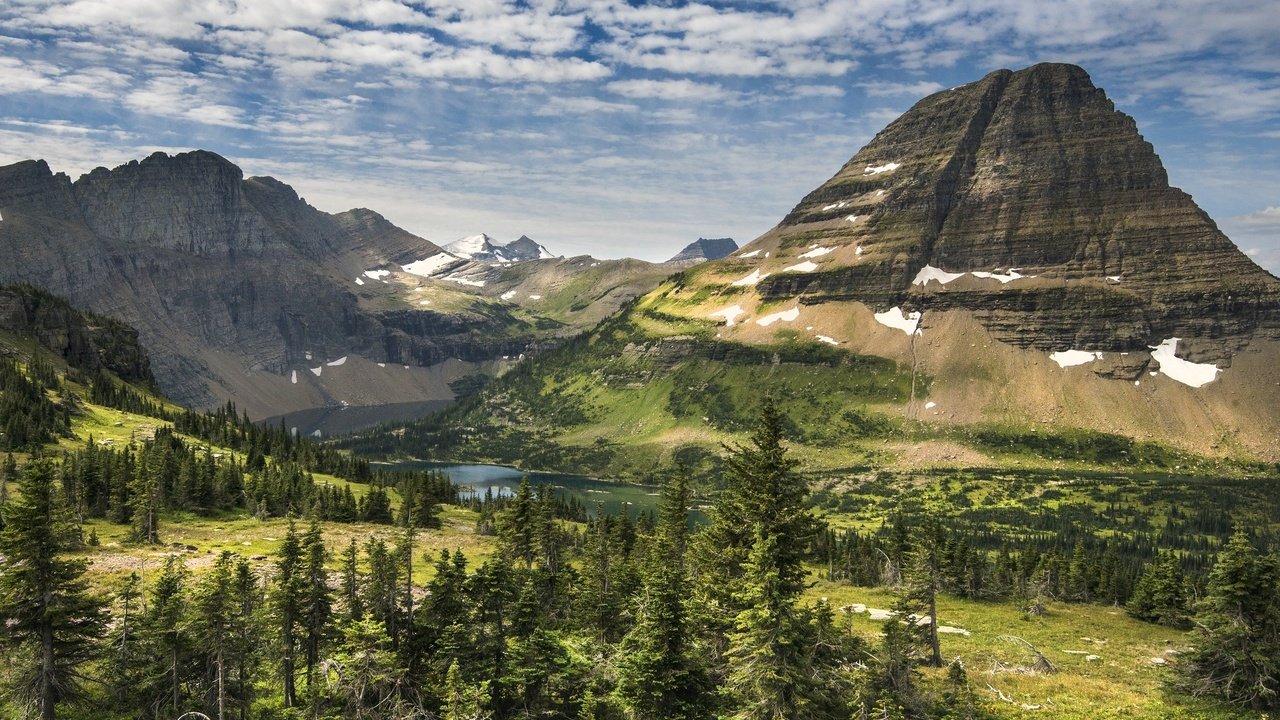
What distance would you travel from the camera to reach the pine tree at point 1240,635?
127 ft

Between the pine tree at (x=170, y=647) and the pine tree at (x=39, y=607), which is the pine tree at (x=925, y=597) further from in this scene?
the pine tree at (x=39, y=607)

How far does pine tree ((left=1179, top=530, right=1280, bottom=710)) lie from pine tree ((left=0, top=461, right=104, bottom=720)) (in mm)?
57999

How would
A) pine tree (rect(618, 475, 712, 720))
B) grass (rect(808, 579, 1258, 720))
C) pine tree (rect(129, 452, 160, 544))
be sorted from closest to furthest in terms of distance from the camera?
pine tree (rect(618, 475, 712, 720)), grass (rect(808, 579, 1258, 720)), pine tree (rect(129, 452, 160, 544))

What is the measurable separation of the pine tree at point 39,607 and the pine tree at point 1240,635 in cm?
5800

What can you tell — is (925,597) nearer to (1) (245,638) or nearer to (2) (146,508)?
(1) (245,638)

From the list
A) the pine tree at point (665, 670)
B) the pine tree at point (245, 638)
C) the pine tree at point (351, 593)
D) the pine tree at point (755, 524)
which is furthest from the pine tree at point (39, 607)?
the pine tree at point (755, 524)

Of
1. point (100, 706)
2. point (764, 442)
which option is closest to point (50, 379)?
point (100, 706)

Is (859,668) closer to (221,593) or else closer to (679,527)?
(679,527)

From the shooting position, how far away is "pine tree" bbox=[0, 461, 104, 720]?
33.8 metres

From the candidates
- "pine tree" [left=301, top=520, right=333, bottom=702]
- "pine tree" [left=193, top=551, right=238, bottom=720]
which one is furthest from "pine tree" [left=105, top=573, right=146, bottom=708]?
"pine tree" [left=301, top=520, right=333, bottom=702]

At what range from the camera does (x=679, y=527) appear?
64000 millimetres

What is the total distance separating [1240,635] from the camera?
39.2 meters

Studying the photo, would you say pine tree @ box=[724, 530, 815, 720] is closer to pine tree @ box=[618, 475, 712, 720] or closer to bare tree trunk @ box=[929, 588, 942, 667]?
pine tree @ box=[618, 475, 712, 720]

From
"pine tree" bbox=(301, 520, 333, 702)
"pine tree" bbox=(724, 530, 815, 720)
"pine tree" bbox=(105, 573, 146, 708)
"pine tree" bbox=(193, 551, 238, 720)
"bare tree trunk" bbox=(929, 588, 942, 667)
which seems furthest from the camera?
"bare tree trunk" bbox=(929, 588, 942, 667)
